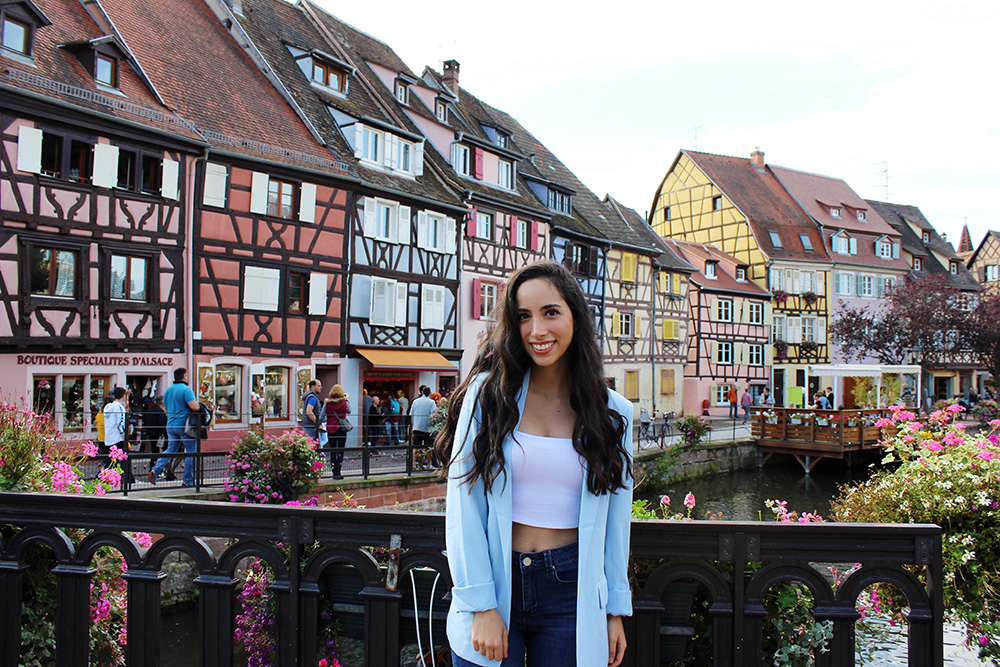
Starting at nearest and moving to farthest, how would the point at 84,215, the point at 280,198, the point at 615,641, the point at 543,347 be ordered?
1. the point at 615,641
2. the point at 543,347
3. the point at 84,215
4. the point at 280,198

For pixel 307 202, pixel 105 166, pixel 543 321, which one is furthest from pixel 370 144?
pixel 543 321

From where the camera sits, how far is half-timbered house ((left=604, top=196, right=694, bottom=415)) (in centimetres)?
3228

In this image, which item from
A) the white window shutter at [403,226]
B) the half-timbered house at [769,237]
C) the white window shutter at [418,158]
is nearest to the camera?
the white window shutter at [403,226]

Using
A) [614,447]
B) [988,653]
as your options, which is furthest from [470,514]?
[988,653]

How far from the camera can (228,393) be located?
687 inches

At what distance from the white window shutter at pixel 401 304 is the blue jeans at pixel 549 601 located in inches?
761

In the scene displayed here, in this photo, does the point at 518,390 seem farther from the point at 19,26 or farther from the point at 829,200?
the point at 829,200

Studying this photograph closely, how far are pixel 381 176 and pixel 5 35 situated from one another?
31.0 ft

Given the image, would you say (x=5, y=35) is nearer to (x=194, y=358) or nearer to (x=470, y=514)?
(x=194, y=358)

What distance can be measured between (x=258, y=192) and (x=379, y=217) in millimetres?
3987

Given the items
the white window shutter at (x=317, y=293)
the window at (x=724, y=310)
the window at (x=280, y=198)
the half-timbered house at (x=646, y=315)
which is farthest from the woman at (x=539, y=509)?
the window at (x=724, y=310)

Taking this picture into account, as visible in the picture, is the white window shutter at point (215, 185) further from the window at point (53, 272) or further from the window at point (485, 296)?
the window at point (485, 296)

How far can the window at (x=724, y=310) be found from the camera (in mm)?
38875

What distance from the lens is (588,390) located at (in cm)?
224
